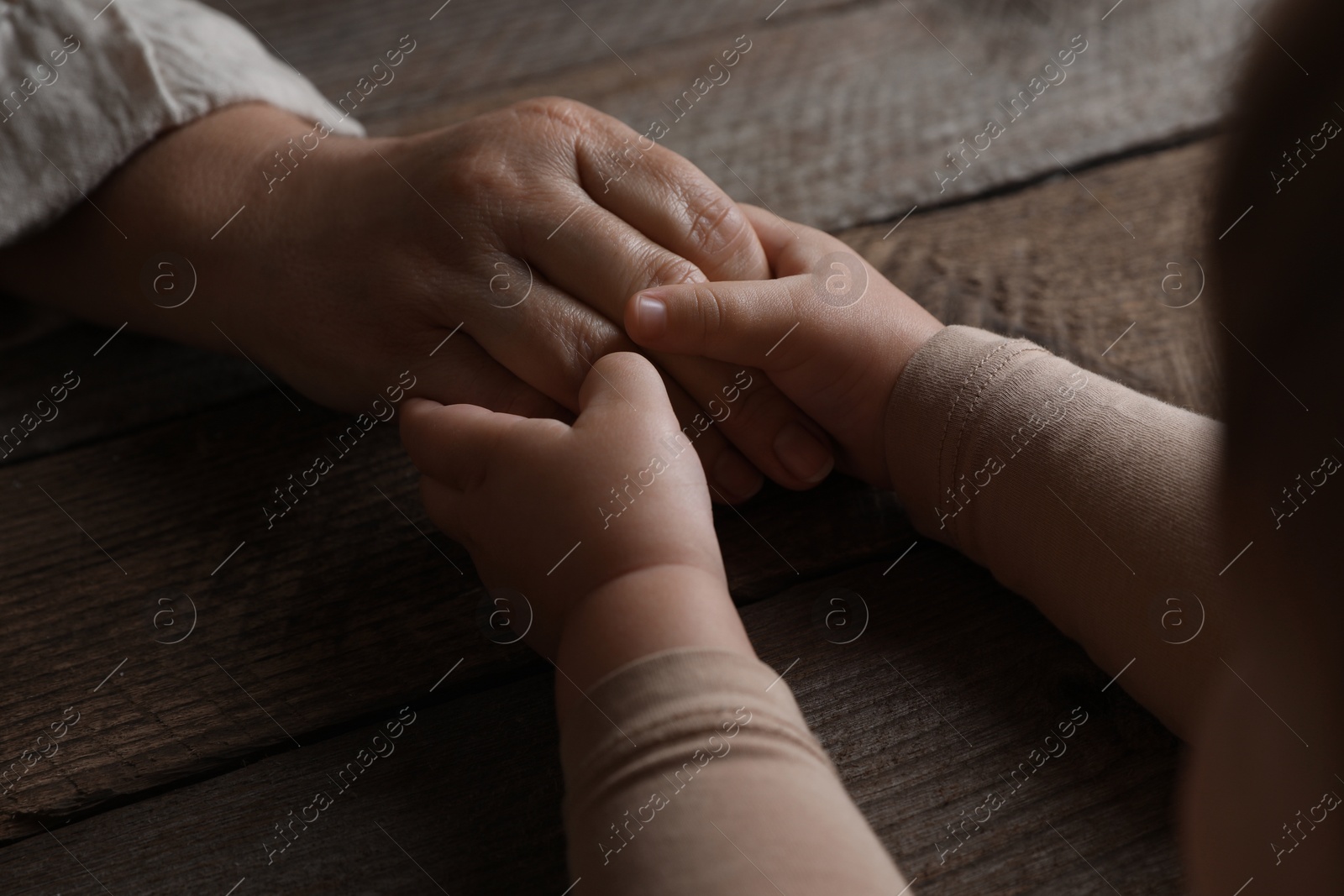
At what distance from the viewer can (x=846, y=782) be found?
526 millimetres

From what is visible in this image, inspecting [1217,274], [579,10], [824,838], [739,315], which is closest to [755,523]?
[739,315]

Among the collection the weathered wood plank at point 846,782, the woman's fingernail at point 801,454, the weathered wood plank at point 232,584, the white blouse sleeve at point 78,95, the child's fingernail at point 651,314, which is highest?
the white blouse sleeve at point 78,95

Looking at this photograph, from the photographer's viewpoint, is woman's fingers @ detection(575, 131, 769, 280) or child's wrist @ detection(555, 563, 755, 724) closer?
child's wrist @ detection(555, 563, 755, 724)

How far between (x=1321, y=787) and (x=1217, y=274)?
0.86 ft

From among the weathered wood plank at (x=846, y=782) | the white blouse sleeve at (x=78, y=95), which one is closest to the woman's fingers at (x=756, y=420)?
the weathered wood plank at (x=846, y=782)

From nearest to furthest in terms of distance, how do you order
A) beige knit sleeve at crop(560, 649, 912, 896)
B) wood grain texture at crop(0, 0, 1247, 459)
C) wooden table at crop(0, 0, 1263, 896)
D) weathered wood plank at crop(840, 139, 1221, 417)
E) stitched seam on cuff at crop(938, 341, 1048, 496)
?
beige knit sleeve at crop(560, 649, 912, 896) < wooden table at crop(0, 0, 1263, 896) < stitched seam on cuff at crop(938, 341, 1048, 496) < weathered wood plank at crop(840, 139, 1221, 417) < wood grain texture at crop(0, 0, 1247, 459)

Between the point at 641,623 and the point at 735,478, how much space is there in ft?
0.68

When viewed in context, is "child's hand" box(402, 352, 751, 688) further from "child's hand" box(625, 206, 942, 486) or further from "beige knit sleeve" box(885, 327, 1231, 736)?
"beige knit sleeve" box(885, 327, 1231, 736)

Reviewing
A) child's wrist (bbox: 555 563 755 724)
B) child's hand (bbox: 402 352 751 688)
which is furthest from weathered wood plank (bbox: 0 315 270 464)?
child's wrist (bbox: 555 563 755 724)

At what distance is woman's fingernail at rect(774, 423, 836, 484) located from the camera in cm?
66

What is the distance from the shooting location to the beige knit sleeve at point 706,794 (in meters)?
0.41

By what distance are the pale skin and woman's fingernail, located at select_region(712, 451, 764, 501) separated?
0.06 meters

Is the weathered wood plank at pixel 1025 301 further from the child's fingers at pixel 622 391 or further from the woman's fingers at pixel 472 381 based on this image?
the child's fingers at pixel 622 391

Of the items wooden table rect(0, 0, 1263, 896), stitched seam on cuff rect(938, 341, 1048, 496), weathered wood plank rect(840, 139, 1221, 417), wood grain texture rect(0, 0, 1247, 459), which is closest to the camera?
wooden table rect(0, 0, 1263, 896)
